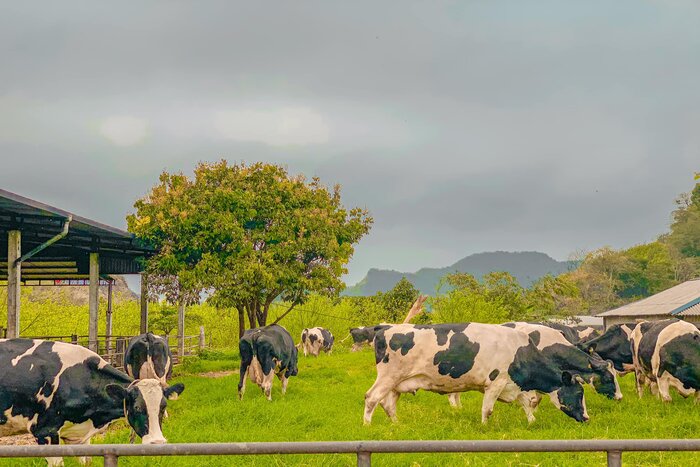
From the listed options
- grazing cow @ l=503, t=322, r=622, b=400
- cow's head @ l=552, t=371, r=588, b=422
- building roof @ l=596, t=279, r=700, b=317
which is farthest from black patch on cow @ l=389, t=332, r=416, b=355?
building roof @ l=596, t=279, r=700, b=317

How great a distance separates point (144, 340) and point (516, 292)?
27108mm

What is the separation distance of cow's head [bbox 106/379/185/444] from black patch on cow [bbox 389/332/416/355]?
4.14 metres

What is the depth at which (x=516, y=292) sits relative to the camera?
39750 mm

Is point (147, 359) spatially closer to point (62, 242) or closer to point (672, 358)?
point (62, 242)

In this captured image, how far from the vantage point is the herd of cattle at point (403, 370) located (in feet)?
29.7

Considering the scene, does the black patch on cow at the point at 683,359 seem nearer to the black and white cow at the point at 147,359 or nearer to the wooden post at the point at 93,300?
the black and white cow at the point at 147,359

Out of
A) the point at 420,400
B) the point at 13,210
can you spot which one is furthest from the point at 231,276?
the point at 420,400

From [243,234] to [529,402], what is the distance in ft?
45.8

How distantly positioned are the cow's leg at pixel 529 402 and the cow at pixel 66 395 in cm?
587

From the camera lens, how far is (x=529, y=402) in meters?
12.4

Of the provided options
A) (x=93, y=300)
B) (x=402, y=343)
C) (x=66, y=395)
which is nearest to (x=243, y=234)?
(x=93, y=300)

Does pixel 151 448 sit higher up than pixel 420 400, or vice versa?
pixel 151 448

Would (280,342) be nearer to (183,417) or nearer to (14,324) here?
(183,417)

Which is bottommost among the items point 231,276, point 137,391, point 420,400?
point 420,400
